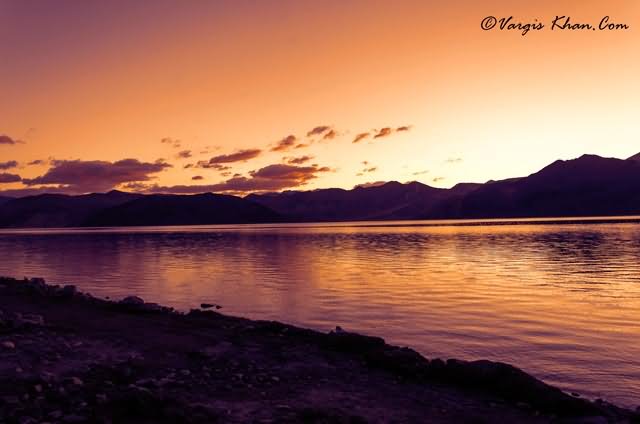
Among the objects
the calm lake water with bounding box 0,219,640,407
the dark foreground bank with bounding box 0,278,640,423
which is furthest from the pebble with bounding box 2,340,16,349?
the calm lake water with bounding box 0,219,640,407

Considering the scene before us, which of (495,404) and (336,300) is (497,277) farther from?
(495,404)

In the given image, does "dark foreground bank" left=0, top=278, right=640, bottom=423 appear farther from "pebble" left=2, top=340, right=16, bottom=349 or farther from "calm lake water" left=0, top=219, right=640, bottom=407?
"calm lake water" left=0, top=219, right=640, bottom=407

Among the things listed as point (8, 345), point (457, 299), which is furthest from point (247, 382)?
point (457, 299)

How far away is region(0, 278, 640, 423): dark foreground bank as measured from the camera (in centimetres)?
1049

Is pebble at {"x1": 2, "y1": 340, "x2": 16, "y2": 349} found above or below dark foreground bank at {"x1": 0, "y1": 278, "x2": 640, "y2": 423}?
above

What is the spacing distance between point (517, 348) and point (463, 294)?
13494 millimetres

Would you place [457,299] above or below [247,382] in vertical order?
below

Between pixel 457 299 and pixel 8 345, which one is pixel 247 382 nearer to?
pixel 8 345

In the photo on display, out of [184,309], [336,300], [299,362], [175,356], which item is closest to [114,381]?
[175,356]

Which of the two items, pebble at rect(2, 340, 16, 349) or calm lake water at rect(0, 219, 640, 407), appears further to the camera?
calm lake water at rect(0, 219, 640, 407)

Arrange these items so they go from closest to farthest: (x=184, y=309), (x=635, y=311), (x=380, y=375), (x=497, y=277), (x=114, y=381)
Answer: (x=114, y=381) < (x=380, y=375) < (x=635, y=311) < (x=184, y=309) < (x=497, y=277)

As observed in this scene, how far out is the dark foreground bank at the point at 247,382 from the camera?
10492 millimetres

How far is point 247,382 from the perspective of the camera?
12969mm

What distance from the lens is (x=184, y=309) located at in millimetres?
29500
